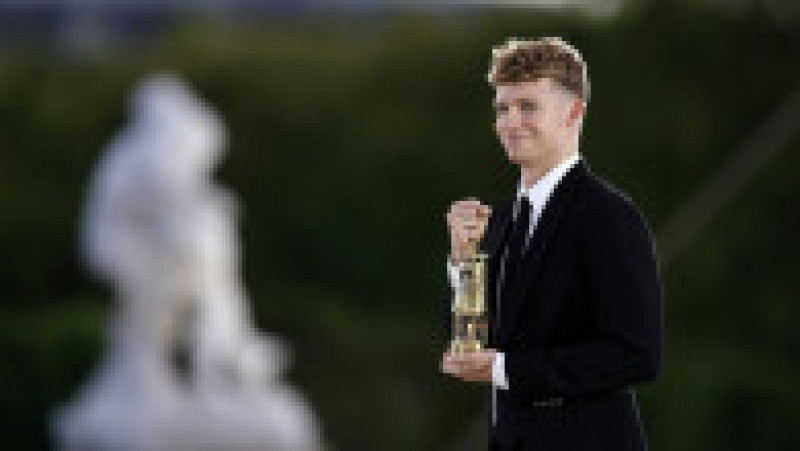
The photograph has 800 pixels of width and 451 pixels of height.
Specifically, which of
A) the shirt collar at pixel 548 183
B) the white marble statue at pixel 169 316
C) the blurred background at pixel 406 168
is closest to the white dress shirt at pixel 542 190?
the shirt collar at pixel 548 183

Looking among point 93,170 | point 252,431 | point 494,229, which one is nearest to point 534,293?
point 494,229

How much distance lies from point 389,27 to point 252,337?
3.85 m

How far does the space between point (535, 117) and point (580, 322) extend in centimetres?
21

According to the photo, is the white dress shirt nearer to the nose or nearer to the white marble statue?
the nose

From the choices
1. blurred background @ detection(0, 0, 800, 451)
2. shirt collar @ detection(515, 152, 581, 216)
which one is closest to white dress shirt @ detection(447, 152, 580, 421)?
shirt collar @ detection(515, 152, 581, 216)

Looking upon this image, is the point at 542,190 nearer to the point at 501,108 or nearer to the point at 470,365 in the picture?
the point at 501,108

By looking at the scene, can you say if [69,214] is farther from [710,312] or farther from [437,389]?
[710,312]

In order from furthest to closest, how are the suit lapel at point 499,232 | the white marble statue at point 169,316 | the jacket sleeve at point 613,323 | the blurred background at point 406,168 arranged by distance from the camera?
the blurred background at point 406,168
the white marble statue at point 169,316
the suit lapel at point 499,232
the jacket sleeve at point 613,323

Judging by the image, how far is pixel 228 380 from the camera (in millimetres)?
11953

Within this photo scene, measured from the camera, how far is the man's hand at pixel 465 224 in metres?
2.21

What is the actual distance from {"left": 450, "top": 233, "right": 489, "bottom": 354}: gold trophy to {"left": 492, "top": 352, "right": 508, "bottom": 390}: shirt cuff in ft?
0.07

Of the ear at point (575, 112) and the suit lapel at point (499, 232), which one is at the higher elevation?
the ear at point (575, 112)

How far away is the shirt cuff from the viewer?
2.18 metres

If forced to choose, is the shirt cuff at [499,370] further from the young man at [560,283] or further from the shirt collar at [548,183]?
the shirt collar at [548,183]
